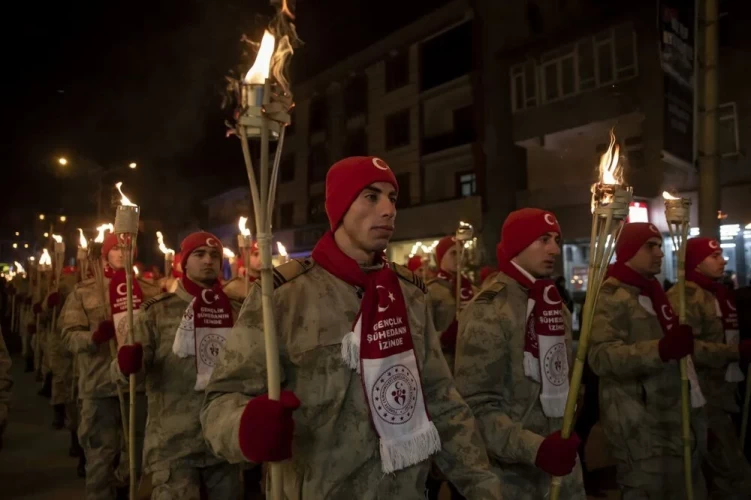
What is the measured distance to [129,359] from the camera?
4113mm

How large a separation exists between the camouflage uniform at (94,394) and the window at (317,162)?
28324mm

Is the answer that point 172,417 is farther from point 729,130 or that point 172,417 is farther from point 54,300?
point 729,130

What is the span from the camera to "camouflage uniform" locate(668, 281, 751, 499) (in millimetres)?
5184

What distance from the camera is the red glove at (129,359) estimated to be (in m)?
4.10

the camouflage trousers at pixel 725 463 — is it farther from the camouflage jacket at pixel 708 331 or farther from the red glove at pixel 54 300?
the red glove at pixel 54 300

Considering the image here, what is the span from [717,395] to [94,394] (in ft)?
19.2

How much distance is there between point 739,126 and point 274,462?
17.3m

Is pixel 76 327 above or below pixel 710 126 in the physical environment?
below

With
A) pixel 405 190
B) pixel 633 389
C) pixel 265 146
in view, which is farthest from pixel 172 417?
pixel 405 190

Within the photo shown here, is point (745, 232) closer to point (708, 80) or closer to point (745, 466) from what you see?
point (708, 80)

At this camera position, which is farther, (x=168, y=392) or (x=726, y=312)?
(x=726, y=312)

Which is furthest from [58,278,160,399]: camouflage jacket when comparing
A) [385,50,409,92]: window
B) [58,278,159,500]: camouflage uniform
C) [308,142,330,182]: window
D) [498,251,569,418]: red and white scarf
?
[308,142,330,182]: window

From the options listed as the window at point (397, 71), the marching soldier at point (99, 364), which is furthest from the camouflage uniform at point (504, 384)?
the window at point (397, 71)

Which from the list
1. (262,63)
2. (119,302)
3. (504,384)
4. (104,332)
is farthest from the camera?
(119,302)
